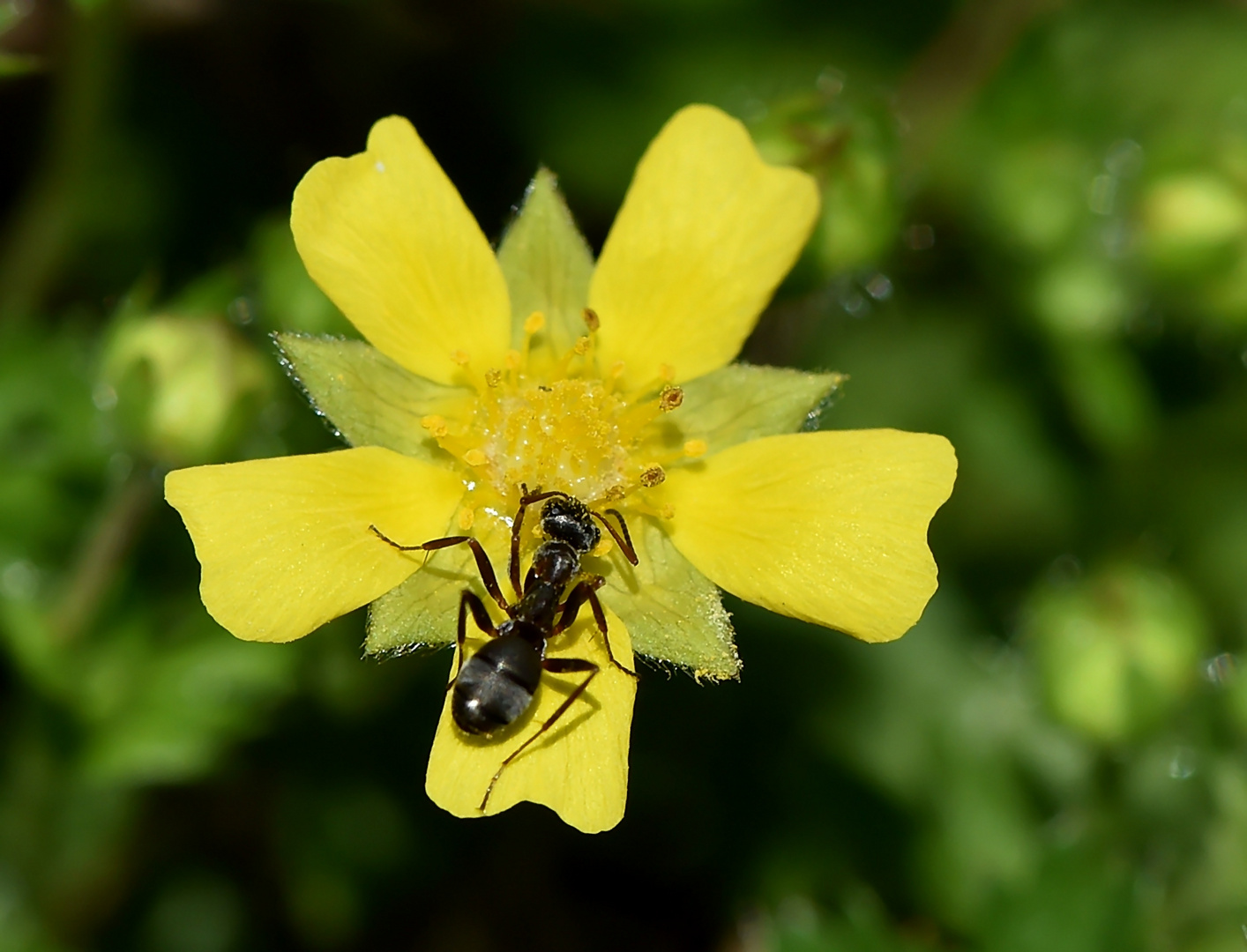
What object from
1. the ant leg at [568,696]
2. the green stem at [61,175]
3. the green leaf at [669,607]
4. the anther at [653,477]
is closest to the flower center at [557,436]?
the anther at [653,477]

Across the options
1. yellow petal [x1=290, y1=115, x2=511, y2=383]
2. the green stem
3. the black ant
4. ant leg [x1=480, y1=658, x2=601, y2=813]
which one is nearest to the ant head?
the black ant

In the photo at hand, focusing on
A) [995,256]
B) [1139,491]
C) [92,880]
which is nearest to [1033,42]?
[995,256]

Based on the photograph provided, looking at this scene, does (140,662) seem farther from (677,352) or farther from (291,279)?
(677,352)

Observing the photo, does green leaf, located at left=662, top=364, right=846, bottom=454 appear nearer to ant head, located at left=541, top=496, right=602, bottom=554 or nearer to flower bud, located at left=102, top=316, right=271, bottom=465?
ant head, located at left=541, top=496, right=602, bottom=554

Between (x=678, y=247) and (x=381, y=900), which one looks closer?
(x=678, y=247)

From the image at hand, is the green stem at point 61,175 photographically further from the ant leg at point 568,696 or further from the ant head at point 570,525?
the ant leg at point 568,696

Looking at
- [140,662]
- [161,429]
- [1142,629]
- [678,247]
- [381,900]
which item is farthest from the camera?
[381,900]

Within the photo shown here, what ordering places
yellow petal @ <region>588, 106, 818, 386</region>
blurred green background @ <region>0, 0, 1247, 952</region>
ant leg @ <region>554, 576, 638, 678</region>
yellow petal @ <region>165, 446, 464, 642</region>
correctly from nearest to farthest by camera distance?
yellow petal @ <region>165, 446, 464, 642</region>
ant leg @ <region>554, 576, 638, 678</region>
yellow petal @ <region>588, 106, 818, 386</region>
blurred green background @ <region>0, 0, 1247, 952</region>
